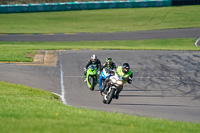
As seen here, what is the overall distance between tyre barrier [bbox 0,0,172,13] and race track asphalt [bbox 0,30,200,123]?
2336cm

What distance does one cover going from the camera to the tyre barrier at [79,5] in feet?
168

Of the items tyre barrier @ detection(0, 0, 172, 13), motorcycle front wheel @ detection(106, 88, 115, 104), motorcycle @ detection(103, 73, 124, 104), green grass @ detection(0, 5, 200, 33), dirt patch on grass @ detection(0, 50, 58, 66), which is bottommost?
motorcycle front wheel @ detection(106, 88, 115, 104)

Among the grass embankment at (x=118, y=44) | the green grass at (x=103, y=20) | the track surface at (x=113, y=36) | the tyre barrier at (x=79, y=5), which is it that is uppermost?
the tyre barrier at (x=79, y=5)

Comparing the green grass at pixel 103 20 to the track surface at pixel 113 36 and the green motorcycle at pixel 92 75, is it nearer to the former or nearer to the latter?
the track surface at pixel 113 36

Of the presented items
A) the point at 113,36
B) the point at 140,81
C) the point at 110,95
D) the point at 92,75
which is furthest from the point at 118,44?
the point at 110,95

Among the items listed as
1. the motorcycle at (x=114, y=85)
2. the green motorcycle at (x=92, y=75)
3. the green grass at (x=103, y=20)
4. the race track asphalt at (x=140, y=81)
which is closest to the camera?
the motorcycle at (x=114, y=85)

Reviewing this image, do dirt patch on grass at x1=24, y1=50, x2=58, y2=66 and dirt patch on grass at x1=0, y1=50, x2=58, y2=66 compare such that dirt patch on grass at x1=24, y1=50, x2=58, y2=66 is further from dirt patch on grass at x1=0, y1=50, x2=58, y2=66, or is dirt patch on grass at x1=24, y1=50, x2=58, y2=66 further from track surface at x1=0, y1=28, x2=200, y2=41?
track surface at x1=0, y1=28, x2=200, y2=41

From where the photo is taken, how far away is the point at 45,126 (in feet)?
26.5

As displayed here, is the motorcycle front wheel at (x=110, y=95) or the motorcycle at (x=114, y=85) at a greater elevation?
the motorcycle at (x=114, y=85)

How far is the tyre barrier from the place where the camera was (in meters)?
51.2

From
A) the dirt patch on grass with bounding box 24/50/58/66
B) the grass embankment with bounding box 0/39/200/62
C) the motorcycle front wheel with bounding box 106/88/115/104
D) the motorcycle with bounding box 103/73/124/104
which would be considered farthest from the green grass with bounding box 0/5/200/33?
the motorcycle with bounding box 103/73/124/104

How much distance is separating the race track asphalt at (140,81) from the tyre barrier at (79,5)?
76.7ft

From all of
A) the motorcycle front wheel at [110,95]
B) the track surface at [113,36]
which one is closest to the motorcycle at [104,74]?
the motorcycle front wheel at [110,95]

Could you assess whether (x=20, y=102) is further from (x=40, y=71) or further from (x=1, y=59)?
(x=1, y=59)
